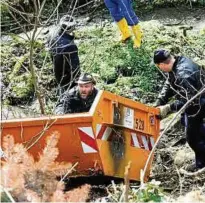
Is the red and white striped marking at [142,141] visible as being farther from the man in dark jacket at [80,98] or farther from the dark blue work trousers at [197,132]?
the man in dark jacket at [80,98]

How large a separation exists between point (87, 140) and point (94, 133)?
0.12m

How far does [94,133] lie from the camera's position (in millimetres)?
6328

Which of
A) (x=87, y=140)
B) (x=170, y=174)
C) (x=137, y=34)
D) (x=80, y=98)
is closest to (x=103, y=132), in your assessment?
(x=87, y=140)

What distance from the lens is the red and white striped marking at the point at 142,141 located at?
23.6 feet

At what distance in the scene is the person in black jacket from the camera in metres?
8.35

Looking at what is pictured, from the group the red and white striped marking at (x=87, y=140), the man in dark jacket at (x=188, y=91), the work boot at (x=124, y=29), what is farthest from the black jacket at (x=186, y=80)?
the work boot at (x=124, y=29)

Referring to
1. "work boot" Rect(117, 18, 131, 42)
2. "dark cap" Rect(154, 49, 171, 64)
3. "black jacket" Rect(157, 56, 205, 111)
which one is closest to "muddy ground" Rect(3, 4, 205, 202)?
"black jacket" Rect(157, 56, 205, 111)

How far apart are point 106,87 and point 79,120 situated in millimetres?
3366

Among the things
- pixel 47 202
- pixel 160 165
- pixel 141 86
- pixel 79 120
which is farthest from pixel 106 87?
pixel 47 202

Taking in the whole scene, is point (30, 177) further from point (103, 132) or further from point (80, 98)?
point (80, 98)

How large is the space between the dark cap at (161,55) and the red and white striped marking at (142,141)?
2.96 feet

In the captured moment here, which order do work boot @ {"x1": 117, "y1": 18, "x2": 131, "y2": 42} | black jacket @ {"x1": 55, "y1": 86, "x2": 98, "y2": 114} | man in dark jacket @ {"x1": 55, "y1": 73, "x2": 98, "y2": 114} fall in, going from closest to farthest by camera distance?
man in dark jacket @ {"x1": 55, "y1": 73, "x2": 98, "y2": 114} → black jacket @ {"x1": 55, "y1": 86, "x2": 98, "y2": 114} → work boot @ {"x1": 117, "y1": 18, "x2": 131, "y2": 42}

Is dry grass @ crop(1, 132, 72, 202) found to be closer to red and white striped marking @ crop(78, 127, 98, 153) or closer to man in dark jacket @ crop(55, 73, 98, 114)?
red and white striped marking @ crop(78, 127, 98, 153)

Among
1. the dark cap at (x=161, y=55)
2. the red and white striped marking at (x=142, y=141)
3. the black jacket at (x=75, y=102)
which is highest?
the dark cap at (x=161, y=55)
